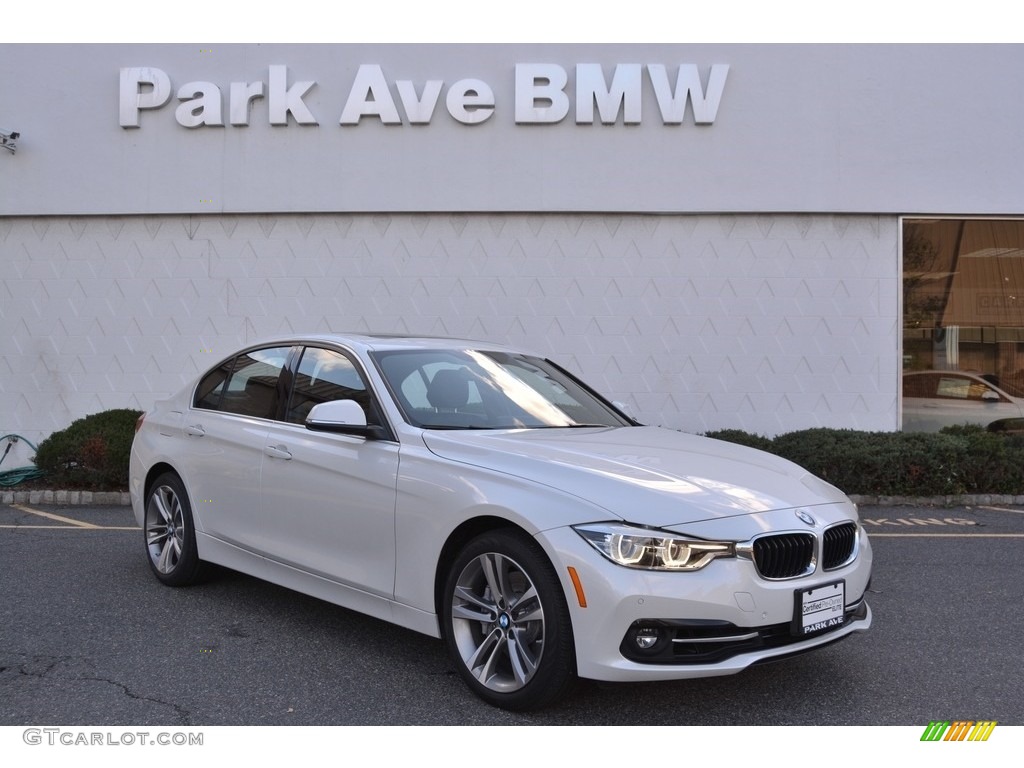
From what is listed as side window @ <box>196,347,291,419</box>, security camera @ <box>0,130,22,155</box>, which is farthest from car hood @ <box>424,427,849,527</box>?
security camera @ <box>0,130,22,155</box>

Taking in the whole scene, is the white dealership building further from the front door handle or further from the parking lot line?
the front door handle

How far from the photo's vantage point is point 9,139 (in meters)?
11.9

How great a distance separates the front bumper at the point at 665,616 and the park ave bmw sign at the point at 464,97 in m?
8.87

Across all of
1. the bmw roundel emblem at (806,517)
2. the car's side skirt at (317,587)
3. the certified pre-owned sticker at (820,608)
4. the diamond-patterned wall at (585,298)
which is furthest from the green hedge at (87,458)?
the certified pre-owned sticker at (820,608)

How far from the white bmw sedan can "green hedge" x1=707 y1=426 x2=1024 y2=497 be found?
4.98 metres

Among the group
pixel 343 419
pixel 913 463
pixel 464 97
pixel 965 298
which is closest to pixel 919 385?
pixel 965 298

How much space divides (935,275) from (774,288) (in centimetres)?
209

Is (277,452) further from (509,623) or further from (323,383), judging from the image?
(509,623)

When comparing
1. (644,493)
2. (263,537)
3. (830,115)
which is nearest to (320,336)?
(263,537)

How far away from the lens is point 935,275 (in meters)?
11.8

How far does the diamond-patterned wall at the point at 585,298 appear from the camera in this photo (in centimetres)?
1155

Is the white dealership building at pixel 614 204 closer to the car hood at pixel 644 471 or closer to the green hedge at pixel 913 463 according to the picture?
the green hedge at pixel 913 463

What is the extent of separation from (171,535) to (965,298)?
33.1ft

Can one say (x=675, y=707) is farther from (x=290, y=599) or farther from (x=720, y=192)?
(x=720, y=192)
